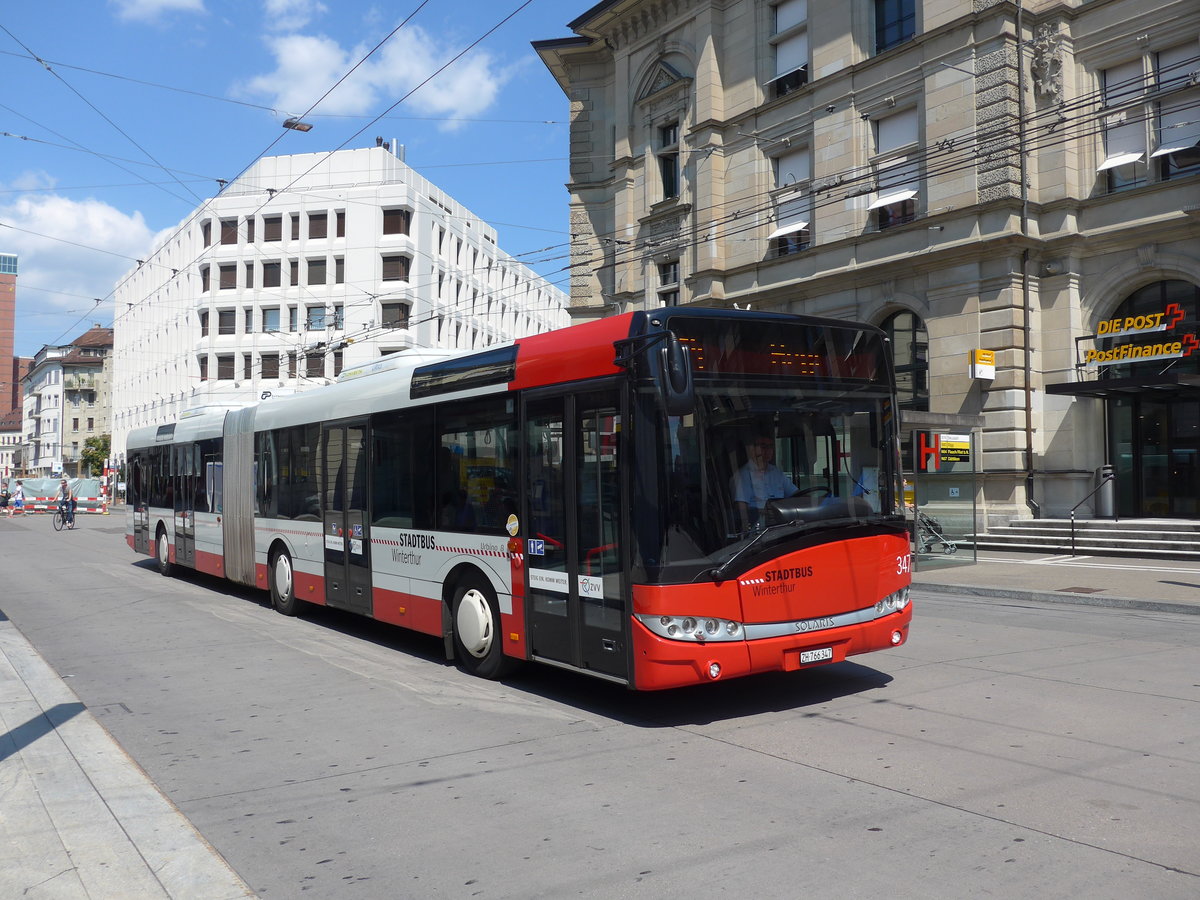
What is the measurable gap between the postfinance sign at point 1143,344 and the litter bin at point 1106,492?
8.08 feet

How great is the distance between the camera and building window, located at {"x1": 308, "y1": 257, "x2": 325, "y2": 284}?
58.8 meters

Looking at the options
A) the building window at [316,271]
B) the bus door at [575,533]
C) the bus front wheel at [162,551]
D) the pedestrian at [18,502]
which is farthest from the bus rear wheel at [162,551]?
the pedestrian at [18,502]

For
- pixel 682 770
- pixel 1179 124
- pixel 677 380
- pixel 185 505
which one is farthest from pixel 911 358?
pixel 682 770

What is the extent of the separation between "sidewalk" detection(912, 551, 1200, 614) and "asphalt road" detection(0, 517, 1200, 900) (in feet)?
11.5

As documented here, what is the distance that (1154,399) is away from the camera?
22.8m

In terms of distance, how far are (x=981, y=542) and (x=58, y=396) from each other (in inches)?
4476

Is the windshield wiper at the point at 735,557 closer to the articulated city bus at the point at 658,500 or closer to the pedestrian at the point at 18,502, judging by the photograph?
the articulated city bus at the point at 658,500

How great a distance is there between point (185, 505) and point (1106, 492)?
19665 millimetres

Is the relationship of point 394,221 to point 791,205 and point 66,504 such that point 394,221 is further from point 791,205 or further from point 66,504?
point 791,205

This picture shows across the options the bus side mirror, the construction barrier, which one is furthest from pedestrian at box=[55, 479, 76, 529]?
the bus side mirror

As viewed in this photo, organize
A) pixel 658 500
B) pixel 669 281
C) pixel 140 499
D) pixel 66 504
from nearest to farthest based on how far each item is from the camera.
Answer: pixel 658 500 < pixel 140 499 < pixel 669 281 < pixel 66 504

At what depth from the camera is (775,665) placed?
7.04 meters

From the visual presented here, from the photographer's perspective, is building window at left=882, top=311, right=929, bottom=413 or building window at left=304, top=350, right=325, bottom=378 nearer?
building window at left=882, top=311, right=929, bottom=413

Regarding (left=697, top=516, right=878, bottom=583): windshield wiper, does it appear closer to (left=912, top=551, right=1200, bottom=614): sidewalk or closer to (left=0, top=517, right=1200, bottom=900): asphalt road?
(left=0, top=517, right=1200, bottom=900): asphalt road
